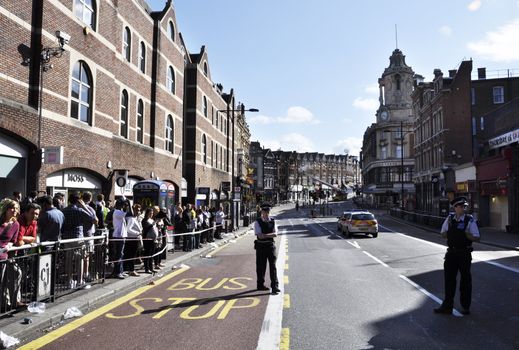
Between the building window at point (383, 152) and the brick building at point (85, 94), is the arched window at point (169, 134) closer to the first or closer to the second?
the brick building at point (85, 94)

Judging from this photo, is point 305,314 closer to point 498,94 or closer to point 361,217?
point 361,217

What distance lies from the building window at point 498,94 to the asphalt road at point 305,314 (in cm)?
3597

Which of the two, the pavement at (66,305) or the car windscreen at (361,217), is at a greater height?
the car windscreen at (361,217)

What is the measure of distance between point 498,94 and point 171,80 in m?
32.6

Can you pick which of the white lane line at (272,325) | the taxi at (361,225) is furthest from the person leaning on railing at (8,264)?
the taxi at (361,225)

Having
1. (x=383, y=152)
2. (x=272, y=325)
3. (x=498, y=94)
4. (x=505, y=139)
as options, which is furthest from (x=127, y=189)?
(x=383, y=152)

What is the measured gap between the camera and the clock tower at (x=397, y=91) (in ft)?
278

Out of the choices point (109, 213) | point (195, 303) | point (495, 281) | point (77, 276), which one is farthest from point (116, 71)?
point (495, 281)

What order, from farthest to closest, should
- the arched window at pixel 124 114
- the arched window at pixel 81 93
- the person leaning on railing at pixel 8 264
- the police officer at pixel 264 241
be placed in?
the arched window at pixel 124 114
the arched window at pixel 81 93
the police officer at pixel 264 241
the person leaning on railing at pixel 8 264

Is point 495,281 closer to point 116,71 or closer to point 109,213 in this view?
point 109,213

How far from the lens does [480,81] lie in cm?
4431

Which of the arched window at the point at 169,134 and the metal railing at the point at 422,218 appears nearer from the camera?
the arched window at the point at 169,134

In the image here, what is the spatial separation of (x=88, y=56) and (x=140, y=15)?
761 centimetres

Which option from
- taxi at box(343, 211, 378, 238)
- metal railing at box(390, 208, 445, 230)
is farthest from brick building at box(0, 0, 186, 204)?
metal railing at box(390, 208, 445, 230)
